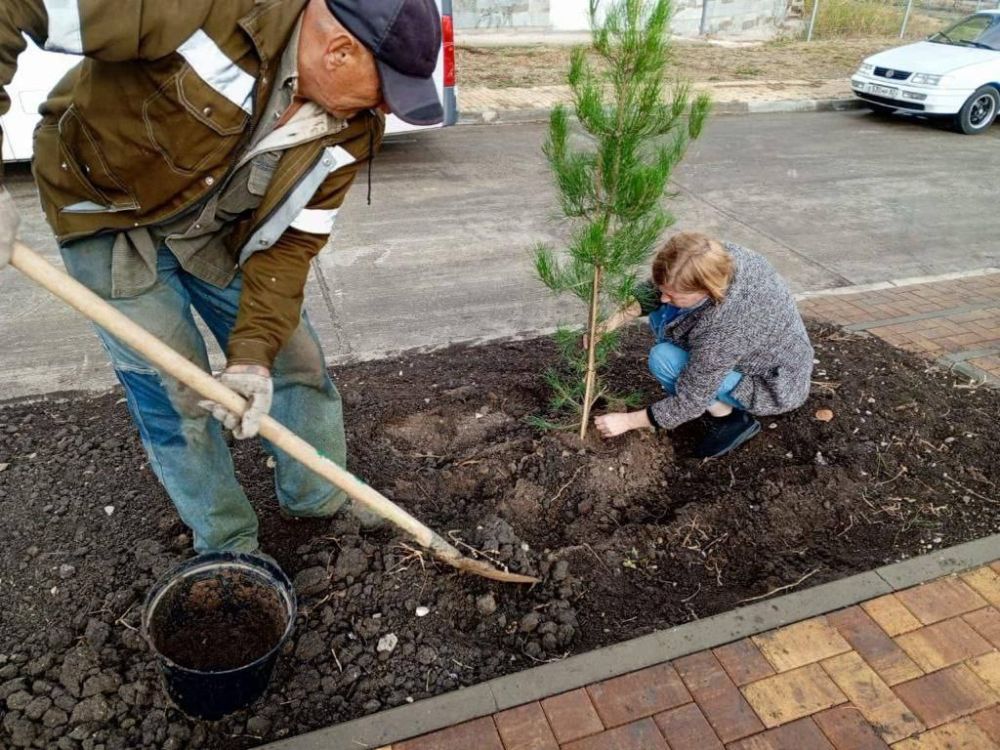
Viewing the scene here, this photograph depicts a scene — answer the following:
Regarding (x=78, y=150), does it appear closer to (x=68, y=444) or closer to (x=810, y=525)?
(x=68, y=444)

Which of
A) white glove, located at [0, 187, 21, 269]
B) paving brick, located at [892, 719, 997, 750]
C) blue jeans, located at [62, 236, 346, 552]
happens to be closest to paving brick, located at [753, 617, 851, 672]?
paving brick, located at [892, 719, 997, 750]

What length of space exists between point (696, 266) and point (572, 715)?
64.0 inches

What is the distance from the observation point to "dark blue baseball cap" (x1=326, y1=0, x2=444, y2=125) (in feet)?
5.89

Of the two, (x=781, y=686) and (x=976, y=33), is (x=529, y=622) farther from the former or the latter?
(x=976, y=33)

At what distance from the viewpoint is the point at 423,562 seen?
2666 mm

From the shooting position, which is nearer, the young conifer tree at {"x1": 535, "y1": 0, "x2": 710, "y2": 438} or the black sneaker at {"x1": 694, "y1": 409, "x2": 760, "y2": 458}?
the young conifer tree at {"x1": 535, "y1": 0, "x2": 710, "y2": 438}

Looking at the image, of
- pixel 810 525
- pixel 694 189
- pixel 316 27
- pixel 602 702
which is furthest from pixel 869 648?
pixel 694 189

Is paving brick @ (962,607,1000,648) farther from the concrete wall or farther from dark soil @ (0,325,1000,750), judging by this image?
the concrete wall

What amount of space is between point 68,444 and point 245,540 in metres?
1.24

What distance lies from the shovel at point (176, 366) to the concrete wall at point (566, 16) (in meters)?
13.5

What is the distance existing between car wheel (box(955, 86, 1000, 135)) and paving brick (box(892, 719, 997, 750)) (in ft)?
32.6

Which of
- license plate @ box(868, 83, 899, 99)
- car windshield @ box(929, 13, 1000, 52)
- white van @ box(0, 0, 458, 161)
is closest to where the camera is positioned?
white van @ box(0, 0, 458, 161)

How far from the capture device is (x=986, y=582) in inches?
104

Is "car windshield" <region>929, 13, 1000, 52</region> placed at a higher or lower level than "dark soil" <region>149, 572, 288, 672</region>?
higher
